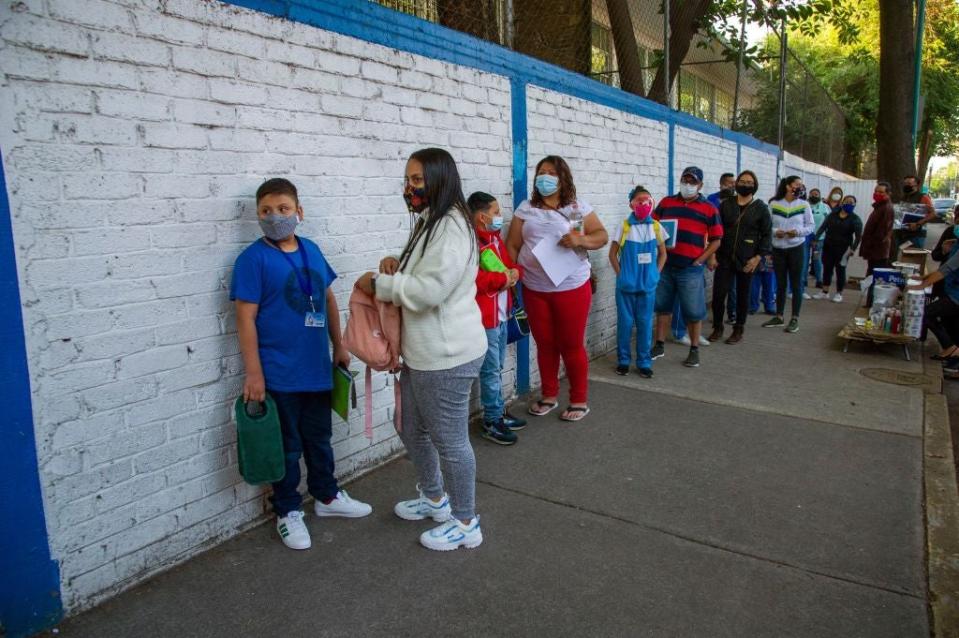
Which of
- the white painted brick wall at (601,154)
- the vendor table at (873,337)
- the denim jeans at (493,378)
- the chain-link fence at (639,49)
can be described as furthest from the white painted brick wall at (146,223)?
the vendor table at (873,337)

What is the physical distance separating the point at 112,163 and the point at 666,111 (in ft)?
22.2

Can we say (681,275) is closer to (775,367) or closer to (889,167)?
(775,367)

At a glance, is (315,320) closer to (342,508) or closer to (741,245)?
(342,508)

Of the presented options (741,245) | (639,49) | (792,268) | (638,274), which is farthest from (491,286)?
(639,49)

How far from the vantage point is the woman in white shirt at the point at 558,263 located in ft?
14.9

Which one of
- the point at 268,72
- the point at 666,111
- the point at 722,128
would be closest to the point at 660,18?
the point at 666,111

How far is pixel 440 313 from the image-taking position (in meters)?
2.75

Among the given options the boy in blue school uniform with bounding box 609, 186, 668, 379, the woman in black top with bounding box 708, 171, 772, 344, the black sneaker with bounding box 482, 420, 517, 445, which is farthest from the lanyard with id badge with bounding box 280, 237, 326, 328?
the woman in black top with bounding box 708, 171, 772, 344

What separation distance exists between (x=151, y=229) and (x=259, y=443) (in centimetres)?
101

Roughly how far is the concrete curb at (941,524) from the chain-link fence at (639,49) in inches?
162

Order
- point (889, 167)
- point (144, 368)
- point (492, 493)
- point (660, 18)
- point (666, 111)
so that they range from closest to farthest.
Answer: point (144, 368)
point (492, 493)
point (666, 111)
point (660, 18)
point (889, 167)

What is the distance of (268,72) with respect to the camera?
307 centimetres

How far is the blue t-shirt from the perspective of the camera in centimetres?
281

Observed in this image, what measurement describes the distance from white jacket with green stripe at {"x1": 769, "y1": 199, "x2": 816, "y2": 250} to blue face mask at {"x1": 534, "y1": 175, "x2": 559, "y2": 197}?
432 centimetres
